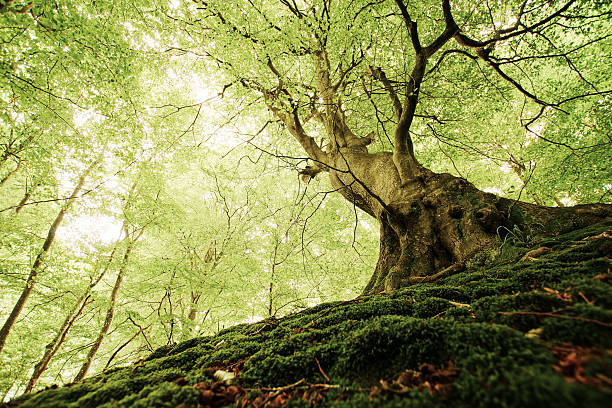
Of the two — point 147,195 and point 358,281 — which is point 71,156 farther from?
point 358,281

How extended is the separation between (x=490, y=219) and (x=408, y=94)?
2107 millimetres

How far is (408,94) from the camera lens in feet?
11.6

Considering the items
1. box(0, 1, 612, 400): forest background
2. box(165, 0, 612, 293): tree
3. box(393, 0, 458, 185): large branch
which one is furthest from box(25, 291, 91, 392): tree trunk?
box(393, 0, 458, 185): large branch

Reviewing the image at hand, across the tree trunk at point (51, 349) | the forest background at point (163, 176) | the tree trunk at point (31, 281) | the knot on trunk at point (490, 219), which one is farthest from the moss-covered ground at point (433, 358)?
the tree trunk at point (31, 281)

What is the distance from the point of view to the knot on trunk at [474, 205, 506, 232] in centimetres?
296

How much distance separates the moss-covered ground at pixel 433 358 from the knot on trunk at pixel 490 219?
40.4 inches

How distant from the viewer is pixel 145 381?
1382mm

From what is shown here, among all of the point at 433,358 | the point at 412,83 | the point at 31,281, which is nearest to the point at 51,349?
the point at 31,281

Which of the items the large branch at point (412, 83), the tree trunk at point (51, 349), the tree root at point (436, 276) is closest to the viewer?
the tree root at point (436, 276)

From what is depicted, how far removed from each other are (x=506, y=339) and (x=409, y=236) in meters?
2.52

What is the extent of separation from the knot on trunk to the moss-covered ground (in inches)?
40.4

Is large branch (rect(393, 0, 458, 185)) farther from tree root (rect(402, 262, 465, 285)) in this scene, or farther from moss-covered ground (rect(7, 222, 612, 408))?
moss-covered ground (rect(7, 222, 612, 408))

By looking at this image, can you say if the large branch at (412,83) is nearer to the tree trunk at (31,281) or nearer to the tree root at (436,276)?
the tree root at (436,276)

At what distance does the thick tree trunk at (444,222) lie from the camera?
289cm
